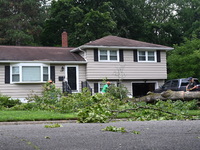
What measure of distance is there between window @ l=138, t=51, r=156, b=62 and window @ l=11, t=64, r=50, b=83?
7.84m

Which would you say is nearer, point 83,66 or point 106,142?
point 106,142

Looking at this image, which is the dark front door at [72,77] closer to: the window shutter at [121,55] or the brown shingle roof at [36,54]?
the brown shingle roof at [36,54]

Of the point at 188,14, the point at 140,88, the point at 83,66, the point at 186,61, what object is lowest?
the point at 140,88

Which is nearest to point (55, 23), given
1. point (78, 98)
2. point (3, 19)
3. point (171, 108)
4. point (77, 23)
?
point (77, 23)

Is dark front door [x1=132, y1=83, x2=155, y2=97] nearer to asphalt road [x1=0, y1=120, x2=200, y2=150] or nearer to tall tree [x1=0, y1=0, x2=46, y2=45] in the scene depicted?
tall tree [x1=0, y1=0, x2=46, y2=45]

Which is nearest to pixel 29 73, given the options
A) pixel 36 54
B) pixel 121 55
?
pixel 36 54

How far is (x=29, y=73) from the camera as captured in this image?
74.4ft

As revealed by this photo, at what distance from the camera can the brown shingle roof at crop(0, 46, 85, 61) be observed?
22.9 meters

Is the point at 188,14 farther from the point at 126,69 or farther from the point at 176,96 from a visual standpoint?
the point at 176,96

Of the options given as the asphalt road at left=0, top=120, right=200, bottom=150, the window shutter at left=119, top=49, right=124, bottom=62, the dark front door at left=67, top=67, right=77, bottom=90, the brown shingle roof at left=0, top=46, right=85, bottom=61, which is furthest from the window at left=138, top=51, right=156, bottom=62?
the asphalt road at left=0, top=120, right=200, bottom=150

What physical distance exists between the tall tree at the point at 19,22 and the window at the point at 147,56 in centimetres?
1661

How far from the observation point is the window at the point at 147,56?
26.0 m

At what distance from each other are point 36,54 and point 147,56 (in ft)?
30.2

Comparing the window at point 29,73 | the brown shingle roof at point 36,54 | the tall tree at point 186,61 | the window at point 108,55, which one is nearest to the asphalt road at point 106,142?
the window at point 29,73
